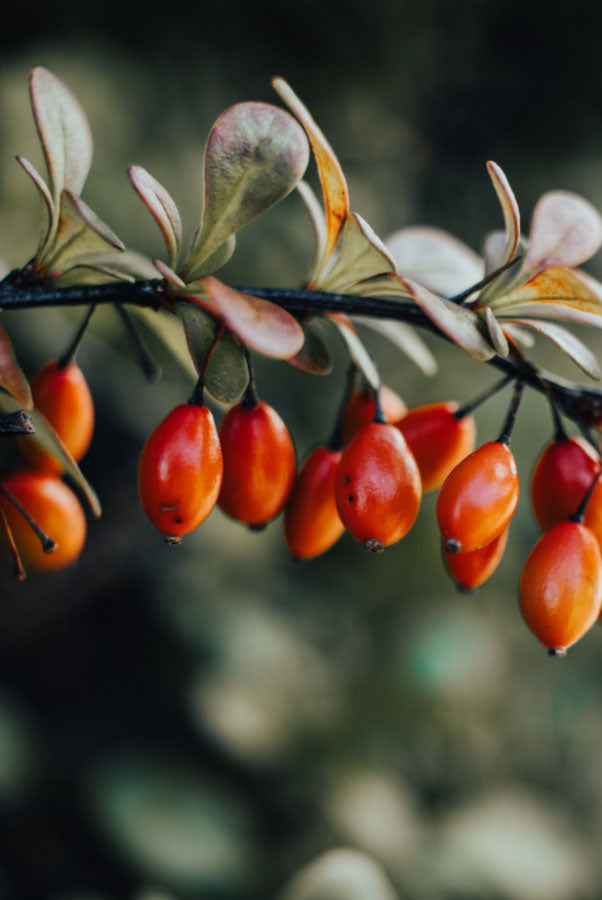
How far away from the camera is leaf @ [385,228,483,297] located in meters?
0.58

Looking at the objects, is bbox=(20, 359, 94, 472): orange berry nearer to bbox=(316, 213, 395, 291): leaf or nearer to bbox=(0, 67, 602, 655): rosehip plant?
bbox=(0, 67, 602, 655): rosehip plant

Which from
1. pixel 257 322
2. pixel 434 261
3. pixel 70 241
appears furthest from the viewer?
pixel 434 261

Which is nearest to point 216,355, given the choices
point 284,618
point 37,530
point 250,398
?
point 250,398

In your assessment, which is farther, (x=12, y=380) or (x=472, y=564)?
(x=472, y=564)

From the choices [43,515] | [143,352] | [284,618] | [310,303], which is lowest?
[284,618]

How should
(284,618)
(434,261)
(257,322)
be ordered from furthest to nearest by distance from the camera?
(284,618) < (434,261) < (257,322)

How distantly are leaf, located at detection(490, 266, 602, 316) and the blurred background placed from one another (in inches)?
47.5

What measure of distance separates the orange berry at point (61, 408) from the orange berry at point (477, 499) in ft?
0.86

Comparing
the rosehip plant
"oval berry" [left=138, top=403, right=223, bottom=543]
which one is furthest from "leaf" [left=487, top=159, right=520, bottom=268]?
"oval berry" [left=138, top=403, right=223, bottom=543]

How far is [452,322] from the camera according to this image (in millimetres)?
414

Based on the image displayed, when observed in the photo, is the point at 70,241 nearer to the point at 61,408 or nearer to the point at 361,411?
the point at 61,408

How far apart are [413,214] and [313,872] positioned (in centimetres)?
162

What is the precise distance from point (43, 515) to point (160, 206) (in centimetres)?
24

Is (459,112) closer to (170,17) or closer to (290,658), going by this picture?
(170,17)
